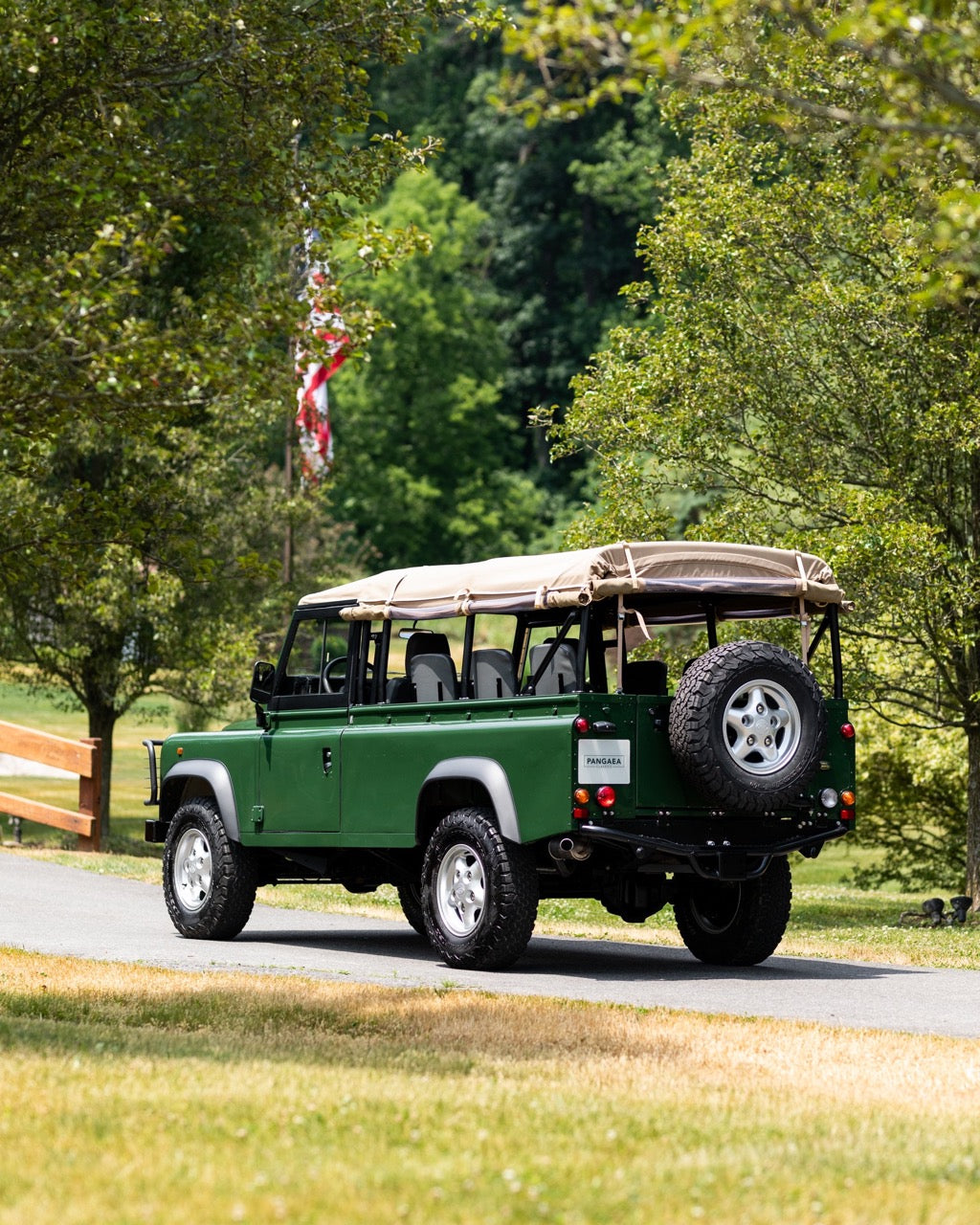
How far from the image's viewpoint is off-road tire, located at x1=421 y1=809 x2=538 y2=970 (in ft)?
39.1

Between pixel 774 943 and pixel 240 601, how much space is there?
1839cm

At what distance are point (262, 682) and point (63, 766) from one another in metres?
9.24

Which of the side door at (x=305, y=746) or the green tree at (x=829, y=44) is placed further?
the side door at (x=305, y=746)

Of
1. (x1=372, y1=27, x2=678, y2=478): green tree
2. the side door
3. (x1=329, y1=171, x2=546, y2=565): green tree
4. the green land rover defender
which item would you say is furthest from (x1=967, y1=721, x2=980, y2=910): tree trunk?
(x1=372, y1=27, x2=678, y2=478): green tree

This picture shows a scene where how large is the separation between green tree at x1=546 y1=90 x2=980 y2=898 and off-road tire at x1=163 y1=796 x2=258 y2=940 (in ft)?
20.5

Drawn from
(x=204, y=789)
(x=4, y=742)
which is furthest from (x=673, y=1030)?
(x=4, y=742)

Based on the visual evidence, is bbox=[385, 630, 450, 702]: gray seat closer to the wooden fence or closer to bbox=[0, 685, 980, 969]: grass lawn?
bbox=[0, 685, 980, 969]: grass lawn

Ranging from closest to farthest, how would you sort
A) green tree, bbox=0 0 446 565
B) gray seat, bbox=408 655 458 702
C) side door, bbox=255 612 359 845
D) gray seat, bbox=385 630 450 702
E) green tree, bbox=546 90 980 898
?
green tree, bbox=0 0 446 565 < gray seat, bbox=408 655 458 702 < gray seat, bbox=385 630 450 702 < side door, bbox=255 612 359 845 < green tree, bbox=546 90 980 898

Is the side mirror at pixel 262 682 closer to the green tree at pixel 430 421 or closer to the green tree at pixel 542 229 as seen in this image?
the green tree at pixel 430 421

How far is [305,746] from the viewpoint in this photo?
1375 cm

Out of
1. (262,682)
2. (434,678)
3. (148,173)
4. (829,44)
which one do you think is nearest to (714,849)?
(434,678)

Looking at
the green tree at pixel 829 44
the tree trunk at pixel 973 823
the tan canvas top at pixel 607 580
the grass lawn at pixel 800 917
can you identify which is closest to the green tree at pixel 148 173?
the tan canvas top at pixel 607 580

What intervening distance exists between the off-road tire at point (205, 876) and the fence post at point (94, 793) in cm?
831

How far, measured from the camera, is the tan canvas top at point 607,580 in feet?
38.9
